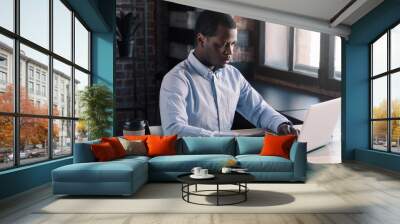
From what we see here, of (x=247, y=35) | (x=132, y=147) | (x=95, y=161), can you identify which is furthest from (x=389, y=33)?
(x=95, y=161)

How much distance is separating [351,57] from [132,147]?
579cm

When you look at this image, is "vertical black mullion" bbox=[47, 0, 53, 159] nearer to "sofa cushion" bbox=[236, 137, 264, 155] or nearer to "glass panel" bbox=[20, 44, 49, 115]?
"glass panel" bbox=[20, 44, 49, 115]

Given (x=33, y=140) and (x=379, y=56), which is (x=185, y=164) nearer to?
(x=33, y=140)

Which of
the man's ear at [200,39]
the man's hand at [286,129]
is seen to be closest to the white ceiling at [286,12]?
the man's ear at [200,39]

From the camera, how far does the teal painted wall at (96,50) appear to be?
18.6 feet

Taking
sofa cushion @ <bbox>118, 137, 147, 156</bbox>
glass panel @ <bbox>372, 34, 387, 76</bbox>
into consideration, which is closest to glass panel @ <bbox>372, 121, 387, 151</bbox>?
glass panel @ <bbox>372, 34, 387, 76</bbox>

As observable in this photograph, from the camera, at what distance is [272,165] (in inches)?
234

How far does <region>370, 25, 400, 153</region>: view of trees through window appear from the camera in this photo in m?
8.09

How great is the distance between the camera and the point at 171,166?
596cm

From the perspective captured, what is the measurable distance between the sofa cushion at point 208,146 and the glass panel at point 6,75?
2.81 metres

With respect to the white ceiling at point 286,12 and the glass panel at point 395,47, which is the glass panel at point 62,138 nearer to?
the white ceiling at point 286,12

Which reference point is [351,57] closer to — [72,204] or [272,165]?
[272,165]

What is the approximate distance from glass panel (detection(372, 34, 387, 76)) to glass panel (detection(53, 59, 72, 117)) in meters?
6.48

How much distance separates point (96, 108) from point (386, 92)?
6010mm
